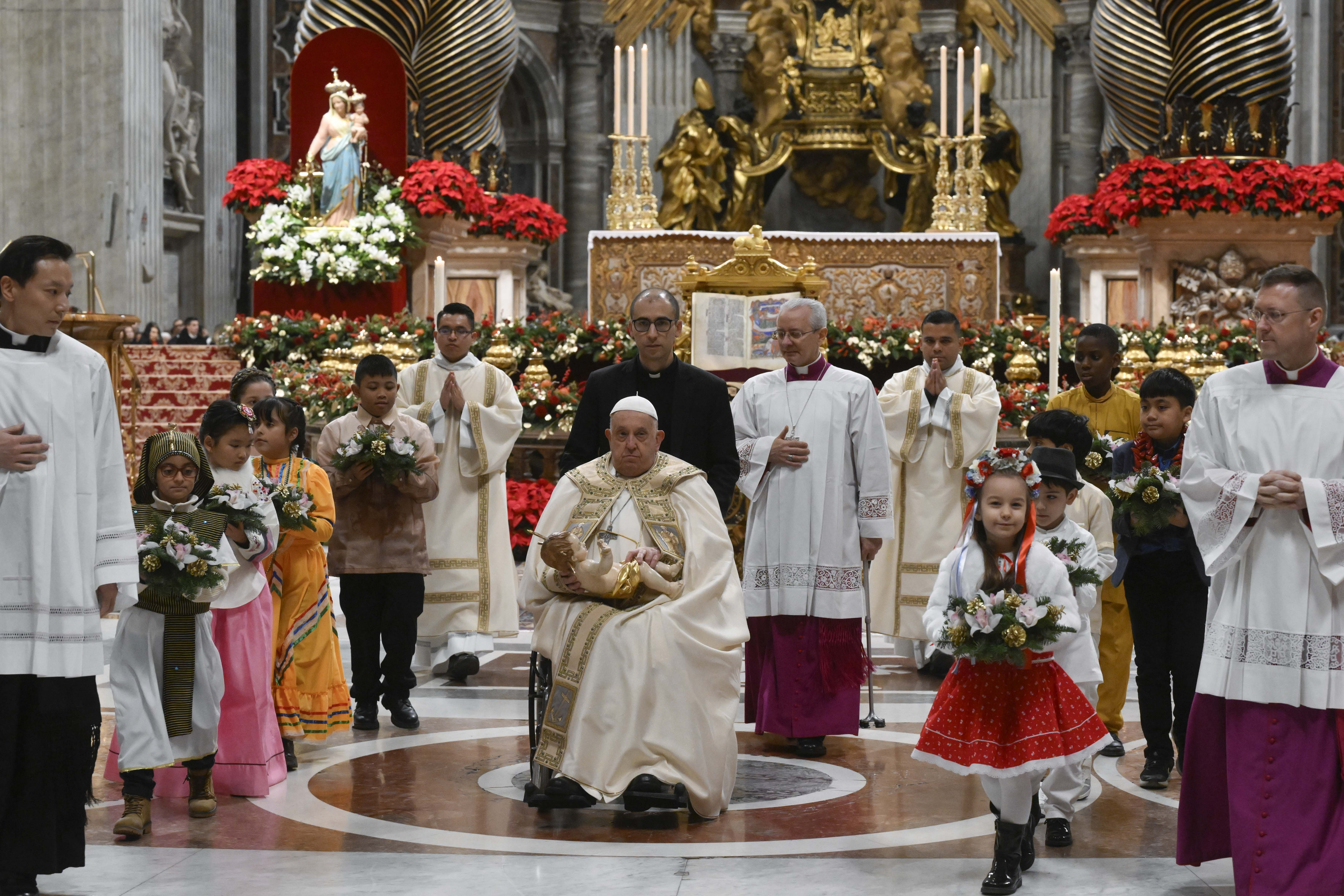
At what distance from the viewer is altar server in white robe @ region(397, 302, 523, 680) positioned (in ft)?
26.6

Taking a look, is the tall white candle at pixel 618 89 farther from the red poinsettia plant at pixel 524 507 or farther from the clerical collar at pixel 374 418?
the clerical collar at pixel 374 418

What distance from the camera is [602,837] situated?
5.40 metres

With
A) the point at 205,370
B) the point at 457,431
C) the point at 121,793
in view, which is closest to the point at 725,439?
the point at 457,431

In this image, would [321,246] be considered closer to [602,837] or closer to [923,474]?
[923,474]

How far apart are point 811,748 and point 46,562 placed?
125 inches

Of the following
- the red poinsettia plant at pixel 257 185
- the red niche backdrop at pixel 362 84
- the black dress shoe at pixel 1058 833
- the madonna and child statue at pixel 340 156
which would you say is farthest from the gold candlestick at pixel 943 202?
the black dress shoe at pixel 1058 833

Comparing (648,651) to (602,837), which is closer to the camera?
(602,837)

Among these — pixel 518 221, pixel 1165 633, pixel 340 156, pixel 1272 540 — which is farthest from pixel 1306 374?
pixel 518 221

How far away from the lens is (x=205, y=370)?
15.7 meters

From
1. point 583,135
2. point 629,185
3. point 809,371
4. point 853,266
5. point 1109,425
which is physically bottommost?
point 1109,425

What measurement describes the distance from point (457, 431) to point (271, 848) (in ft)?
A: 10.6

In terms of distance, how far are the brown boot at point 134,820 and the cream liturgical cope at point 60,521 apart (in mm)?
774

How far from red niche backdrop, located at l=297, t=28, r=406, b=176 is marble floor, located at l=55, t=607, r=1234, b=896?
9519mm

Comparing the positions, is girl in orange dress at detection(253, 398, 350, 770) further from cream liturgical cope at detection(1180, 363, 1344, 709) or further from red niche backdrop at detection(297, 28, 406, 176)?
red niche backdrop at detection(297, 28, 406, 176)
